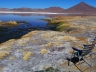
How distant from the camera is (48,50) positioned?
28.7 m

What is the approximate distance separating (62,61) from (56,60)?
843 mm

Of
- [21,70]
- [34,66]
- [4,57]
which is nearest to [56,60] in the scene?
[34,66]

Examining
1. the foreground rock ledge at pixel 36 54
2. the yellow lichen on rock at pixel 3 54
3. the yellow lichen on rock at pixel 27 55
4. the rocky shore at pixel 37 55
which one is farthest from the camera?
the yellow lichen on rock at pixel 3 54

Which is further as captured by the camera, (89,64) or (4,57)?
(4,57)

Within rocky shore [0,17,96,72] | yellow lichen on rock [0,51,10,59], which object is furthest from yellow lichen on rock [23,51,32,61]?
yellow lichen on rock [0,51,10,59]

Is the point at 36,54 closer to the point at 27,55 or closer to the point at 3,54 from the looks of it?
the point at 27,55

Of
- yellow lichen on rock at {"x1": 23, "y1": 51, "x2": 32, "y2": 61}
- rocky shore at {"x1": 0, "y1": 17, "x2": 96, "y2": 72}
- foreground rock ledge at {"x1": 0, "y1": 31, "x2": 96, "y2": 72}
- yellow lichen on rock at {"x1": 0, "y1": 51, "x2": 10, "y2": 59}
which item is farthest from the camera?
yellow lichen on rock at {"x1": 0, "y1": 51, "x2": 10, "y2": 59}

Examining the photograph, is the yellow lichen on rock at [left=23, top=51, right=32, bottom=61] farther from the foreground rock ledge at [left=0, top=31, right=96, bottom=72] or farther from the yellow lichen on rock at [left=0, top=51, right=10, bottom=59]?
the yellow lichen on rock at [left=0, top=51, right=10, bottom=59]

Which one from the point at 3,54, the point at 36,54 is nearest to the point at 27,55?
the point at 36,54

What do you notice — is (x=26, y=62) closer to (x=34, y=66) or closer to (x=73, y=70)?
(x=34, y=66)

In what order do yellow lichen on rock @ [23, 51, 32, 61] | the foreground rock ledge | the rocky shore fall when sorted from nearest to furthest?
1. the rocky shore
2. the foreground rock ledge
3. yellow lichen on rock @ [23, 51, 32, 61]

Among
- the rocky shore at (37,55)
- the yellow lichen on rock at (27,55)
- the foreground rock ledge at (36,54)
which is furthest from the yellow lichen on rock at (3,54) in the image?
the yellow lichen on rock at (27,55)

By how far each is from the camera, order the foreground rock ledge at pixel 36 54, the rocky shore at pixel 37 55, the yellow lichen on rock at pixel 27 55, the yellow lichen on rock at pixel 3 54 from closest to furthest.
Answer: the rocky shore at pixel 37 55 → the foreground rock ledge at pixel 36 54 → the yellow lichen on rock at pixel 27 55 → the yellow lichen on rock at pixel 3 54

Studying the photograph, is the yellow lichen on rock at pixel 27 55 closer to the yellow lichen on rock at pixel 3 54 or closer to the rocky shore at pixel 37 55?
the rocky shore at pixel 37 55
